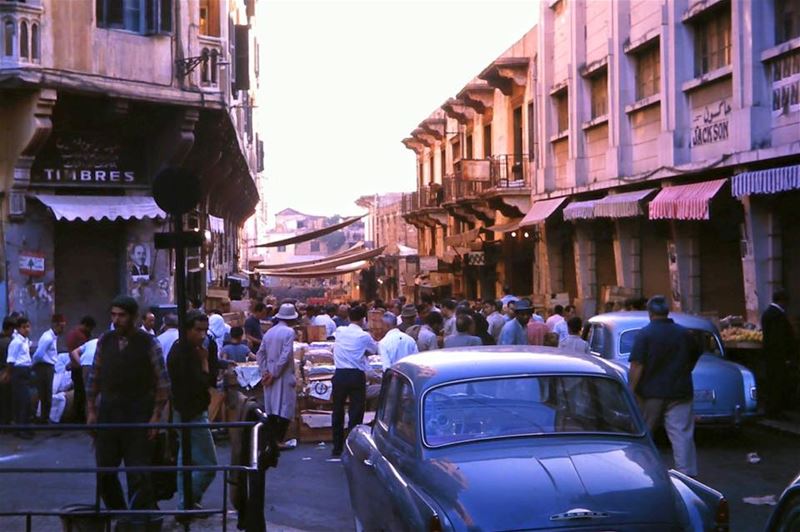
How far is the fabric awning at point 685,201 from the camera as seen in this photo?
18.4m

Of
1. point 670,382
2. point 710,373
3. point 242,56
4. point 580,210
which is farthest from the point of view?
point 242,56

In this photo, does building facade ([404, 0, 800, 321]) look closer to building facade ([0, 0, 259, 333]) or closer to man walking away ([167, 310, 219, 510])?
building facade ([0, 0, 259, 333])

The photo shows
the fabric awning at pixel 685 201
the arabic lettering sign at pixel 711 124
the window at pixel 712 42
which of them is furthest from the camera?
the window at pixel 712 42

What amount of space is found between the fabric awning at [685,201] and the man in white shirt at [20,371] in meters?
11.4

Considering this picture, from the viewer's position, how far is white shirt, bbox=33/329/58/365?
15016 mm

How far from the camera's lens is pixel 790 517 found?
591 cm

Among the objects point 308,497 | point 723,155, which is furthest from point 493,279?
point 308,497

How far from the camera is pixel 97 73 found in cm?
1730

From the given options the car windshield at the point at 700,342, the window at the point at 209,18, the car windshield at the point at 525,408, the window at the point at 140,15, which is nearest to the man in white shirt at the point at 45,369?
the window at the point at 140,15

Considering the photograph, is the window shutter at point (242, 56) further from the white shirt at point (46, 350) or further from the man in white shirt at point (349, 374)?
the man in white shirt at point (349, 374)

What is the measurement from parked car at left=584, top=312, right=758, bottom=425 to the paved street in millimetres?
499

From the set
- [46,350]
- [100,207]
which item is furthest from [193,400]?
[100,207]

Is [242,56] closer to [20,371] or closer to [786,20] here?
[20,371]

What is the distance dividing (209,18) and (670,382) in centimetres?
1395
